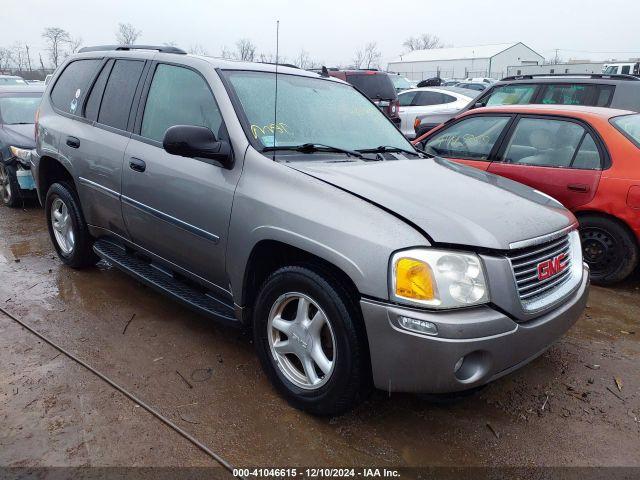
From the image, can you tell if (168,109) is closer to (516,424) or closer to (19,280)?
(19,280)

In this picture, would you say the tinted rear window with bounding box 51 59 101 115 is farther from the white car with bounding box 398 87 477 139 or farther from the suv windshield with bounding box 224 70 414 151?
the white car with bounding box 398 87 477 139

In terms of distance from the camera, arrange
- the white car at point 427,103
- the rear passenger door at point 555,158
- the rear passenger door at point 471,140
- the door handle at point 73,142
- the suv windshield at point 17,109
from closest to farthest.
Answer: the door handle at point 73,142 < the rear passenger door at point 555,158 < the rear passenger door at point 471,140 < the suv windshield at point 17,109 < the white car at point 427,103

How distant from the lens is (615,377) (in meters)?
3.21

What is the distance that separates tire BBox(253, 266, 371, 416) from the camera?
240cm

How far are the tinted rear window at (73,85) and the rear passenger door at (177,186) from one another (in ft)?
3.36

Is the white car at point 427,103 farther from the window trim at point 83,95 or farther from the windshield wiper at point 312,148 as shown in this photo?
the windshield wiper at point 312,148

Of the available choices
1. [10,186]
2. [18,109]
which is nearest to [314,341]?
[10,186]

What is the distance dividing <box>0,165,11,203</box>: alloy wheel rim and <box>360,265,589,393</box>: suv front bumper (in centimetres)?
664

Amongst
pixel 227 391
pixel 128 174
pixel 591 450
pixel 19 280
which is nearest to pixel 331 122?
pixel 128 174

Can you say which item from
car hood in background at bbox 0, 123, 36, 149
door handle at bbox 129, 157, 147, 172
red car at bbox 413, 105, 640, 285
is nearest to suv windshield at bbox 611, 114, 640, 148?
red car at bbox 413, 105, 640, 285

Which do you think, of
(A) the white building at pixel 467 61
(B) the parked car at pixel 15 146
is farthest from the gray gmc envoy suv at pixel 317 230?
(A) the white building at pixel 467 61

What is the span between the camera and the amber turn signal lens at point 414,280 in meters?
2.25

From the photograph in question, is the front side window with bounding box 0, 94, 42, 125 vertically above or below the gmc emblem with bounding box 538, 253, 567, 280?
above

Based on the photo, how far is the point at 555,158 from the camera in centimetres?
467
